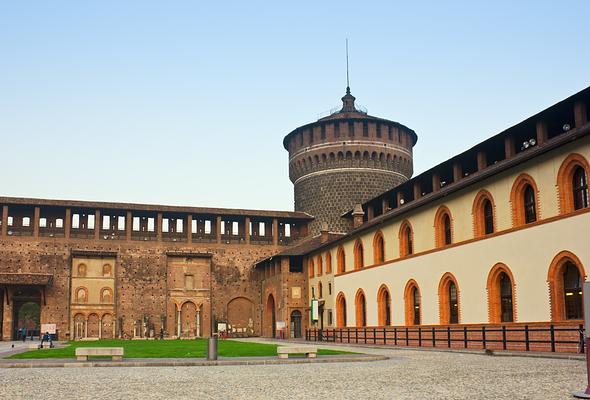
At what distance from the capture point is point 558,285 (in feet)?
73.2

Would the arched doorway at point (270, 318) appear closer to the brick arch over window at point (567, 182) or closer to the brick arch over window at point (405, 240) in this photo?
the brick arch over window at point (405, 240)

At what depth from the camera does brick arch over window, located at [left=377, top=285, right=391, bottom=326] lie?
36000mm

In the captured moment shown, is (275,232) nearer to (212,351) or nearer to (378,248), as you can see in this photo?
(378,248)

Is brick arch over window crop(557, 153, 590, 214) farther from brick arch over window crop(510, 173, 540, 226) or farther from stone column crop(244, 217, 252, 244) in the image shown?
stone column crop(244, 217, 252, 244)

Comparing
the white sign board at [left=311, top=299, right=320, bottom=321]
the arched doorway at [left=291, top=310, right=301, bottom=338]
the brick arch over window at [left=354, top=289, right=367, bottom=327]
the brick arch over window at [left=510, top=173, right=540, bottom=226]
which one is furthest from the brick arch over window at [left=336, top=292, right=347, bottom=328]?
the brick arch over window at [left=510, top=173, right=540, bottom=226]

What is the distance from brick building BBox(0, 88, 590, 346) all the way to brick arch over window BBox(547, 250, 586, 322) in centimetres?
119

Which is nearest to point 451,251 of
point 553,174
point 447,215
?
point 447,215

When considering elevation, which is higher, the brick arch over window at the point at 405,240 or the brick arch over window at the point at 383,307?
the brick arch over window at the point at 405,240

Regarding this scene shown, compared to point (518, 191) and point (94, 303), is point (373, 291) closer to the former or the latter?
point (518, 191)

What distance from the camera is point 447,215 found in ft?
99.3

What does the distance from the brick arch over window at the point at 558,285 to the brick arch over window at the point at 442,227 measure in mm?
7832

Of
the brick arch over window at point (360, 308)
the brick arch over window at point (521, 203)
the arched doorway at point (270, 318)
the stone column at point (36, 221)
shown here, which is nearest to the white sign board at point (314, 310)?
the brick arch over window at point (360, 308)

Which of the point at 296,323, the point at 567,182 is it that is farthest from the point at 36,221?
the point at 567,182

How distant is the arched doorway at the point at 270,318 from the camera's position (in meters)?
53.1
